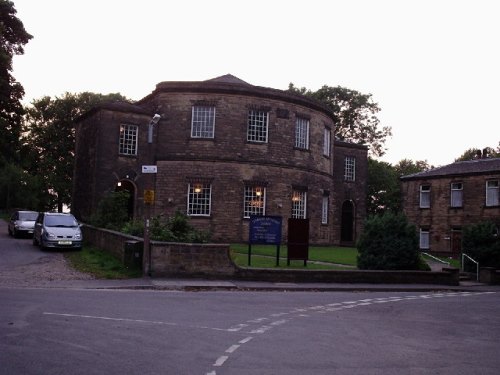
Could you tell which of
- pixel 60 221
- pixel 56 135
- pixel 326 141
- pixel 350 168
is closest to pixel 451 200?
pixel 350 168

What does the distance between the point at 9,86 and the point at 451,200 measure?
3346 cm

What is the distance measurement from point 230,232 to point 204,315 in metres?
22.2

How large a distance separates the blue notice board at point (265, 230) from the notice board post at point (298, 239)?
0.91 meters

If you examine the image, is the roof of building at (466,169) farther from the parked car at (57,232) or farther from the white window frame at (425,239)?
the parked car at (57,232)

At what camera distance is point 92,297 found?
1338 cm

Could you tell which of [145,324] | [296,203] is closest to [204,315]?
[145,324]

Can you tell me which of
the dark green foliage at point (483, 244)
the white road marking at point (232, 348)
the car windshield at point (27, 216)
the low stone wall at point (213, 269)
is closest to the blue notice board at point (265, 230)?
the low stone wall at point (213, 269)

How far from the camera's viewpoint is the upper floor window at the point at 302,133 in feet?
120

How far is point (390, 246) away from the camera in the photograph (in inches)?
890

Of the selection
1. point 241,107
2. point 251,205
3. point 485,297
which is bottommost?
point 485,297

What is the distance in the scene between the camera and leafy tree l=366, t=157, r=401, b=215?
2463 inches

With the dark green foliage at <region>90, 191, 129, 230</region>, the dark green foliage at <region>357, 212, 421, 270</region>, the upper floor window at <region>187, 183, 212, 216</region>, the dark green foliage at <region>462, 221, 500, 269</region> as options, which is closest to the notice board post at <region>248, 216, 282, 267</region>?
the dark green foliage at <region>357, 212, 421, 270</region>

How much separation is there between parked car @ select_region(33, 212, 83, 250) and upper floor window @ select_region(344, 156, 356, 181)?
81.3ft

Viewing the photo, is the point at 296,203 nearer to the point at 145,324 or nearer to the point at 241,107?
the point at 241,107
